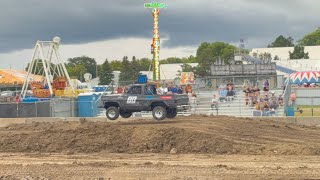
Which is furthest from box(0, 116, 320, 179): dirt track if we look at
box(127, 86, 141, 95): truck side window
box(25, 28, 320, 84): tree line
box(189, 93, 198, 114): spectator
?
box(25, 28, 320, 84): tree line

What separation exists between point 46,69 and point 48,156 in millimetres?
→ 30354

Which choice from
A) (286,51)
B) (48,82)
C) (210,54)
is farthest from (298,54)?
(48,82)

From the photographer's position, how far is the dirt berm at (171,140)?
17.5m

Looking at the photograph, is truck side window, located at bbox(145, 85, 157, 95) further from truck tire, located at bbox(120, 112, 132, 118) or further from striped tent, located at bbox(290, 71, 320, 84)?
striped tent, located at bbox(290, 71, 320, 84)

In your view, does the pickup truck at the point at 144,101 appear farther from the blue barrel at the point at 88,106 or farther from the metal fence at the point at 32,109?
the blue barrel at the point at 88,106

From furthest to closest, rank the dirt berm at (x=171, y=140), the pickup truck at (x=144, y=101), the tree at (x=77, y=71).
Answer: the tree at (x=77, y=71), the pickup truck at (x=144, y=101), the dirt berm at (x=171, y=140)

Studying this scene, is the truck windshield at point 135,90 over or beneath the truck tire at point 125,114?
over

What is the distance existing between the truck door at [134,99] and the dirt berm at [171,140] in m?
3.84

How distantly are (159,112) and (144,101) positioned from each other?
933 mm

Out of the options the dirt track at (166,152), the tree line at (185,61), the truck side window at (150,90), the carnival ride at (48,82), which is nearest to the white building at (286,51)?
the tree line at (185,61)

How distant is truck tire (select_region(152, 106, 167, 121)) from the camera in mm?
25359

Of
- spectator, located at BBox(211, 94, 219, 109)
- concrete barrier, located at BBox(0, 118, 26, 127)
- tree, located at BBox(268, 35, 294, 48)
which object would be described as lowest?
concrete barrier, located at BBox(0, 118, 26, 127)

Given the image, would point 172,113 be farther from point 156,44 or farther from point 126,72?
point 126,72

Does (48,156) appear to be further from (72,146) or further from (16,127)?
(16,127)
